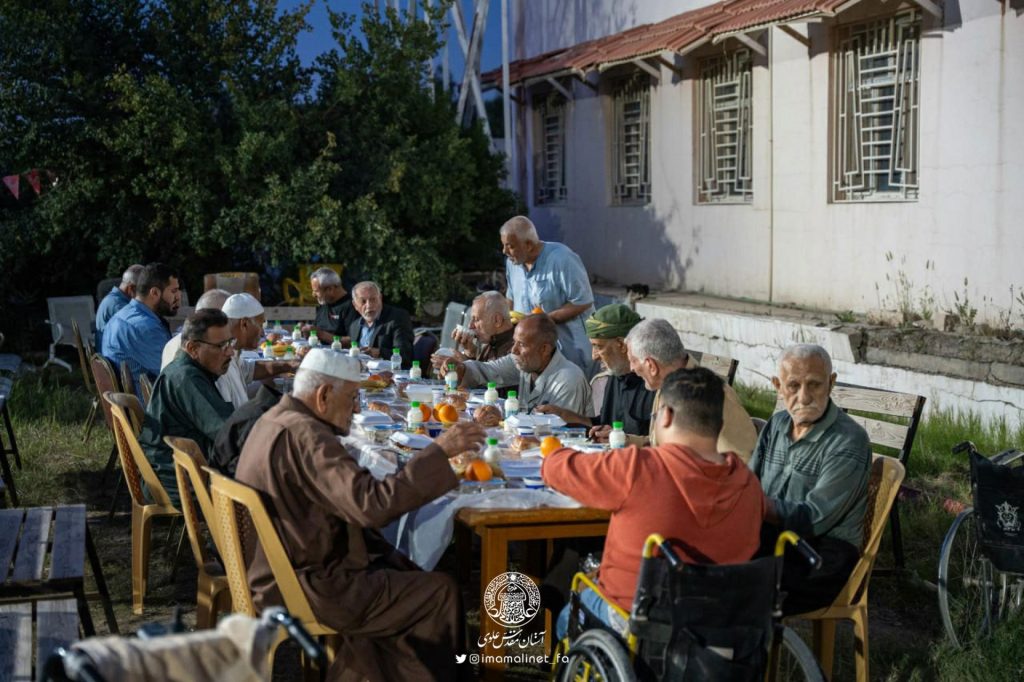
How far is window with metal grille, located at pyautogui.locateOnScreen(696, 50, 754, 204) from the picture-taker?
12.5 meters

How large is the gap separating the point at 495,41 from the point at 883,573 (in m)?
14.8

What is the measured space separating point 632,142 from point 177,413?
983 centimetres

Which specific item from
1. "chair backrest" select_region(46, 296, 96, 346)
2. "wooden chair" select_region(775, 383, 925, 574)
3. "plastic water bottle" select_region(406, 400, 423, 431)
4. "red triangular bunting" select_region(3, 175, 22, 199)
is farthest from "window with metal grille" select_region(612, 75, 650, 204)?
"plastic water bottle" select_region(406, 400, 423, 431)

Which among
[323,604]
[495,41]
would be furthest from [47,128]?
[323,604]

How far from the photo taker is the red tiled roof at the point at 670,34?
10.6 m

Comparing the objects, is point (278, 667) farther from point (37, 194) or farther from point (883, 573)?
point (37, 194)

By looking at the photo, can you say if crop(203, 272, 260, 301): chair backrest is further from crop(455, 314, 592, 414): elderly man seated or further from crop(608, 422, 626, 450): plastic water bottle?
crop(608, 422, 626, 450): plastic water bottle

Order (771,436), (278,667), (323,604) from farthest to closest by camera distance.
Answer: (278,667) < (771,436) < (323,604)

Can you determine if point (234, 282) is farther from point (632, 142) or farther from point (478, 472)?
point (478, 472)

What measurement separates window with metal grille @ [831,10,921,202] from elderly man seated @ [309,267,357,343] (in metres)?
4.50

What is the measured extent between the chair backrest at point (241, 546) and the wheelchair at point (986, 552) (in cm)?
255

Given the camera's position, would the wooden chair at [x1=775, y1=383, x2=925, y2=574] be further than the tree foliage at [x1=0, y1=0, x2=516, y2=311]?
No

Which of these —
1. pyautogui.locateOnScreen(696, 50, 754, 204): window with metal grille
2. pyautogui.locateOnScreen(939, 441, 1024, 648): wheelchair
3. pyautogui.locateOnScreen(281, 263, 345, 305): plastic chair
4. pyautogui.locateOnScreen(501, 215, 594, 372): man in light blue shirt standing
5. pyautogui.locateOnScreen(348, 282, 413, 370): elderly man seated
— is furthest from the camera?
pyautogui.locateOnScreen(281, 263, 345, 305): plastic chair

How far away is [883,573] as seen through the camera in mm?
5676
